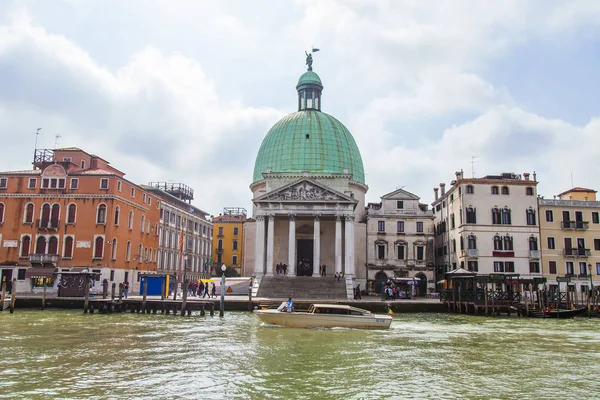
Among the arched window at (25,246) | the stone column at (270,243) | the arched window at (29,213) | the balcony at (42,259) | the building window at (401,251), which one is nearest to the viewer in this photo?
the balcony at (42,259)

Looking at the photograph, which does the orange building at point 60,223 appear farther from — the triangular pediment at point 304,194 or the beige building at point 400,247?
the beige building at point 400,247

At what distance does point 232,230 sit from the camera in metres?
86.4

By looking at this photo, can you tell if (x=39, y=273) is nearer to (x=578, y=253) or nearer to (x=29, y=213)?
(x=29, y=213)

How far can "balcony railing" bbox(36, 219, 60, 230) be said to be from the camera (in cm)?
4732

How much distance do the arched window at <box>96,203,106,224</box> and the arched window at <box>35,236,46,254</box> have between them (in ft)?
16.3

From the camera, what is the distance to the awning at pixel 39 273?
149 feet

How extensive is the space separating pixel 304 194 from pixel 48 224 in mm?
22389

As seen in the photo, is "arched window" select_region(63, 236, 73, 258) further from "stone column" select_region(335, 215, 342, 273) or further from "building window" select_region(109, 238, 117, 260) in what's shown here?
"stone column" select_region(335, 215, 342, 273)

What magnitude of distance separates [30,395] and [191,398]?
12.2 feet

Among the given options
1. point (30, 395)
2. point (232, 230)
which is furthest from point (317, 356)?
point (232, 230)

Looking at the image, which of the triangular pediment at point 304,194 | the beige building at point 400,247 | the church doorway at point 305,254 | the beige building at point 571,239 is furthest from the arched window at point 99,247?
the beige building at point 571,239

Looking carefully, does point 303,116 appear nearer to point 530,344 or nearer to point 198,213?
point 198,213

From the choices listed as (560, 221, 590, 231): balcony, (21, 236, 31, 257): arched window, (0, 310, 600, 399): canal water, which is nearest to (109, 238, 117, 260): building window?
(21, 236, 31, 257): arched window

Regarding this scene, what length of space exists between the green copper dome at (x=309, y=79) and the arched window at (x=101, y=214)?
2622 centimetres
